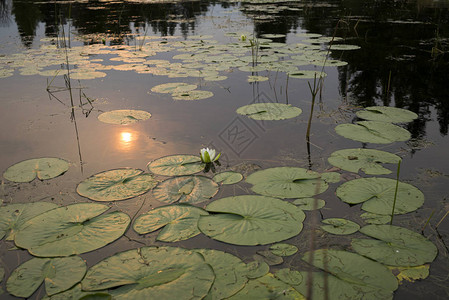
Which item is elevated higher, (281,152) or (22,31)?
(22,31)

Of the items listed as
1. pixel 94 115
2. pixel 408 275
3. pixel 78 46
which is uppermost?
pixel 78 46

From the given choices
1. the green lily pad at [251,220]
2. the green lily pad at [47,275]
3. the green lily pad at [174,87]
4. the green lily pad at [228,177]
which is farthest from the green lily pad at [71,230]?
the green lily pad at [174,87]

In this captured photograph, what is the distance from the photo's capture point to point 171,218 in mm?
1893

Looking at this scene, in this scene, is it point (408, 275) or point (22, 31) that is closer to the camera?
point (408, 275)

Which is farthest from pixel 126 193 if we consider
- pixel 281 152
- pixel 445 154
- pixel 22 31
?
pixel 22 31

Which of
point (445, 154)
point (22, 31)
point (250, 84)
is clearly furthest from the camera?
point (22, 31)

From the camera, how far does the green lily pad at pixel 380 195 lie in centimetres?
193

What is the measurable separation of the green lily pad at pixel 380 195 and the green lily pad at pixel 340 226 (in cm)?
17

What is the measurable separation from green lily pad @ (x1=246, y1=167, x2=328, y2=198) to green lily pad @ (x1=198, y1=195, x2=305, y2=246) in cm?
11

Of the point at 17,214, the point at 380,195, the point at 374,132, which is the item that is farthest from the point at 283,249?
the point at 374,132

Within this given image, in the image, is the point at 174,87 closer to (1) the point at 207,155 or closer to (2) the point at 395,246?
(1) the point at 207,155

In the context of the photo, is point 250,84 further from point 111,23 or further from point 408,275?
point 111,23

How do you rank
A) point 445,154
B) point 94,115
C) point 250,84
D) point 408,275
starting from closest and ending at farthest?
point 408,275 → point 445,154 → point 94,115 → point 250,84

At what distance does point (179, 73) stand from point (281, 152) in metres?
2.46
